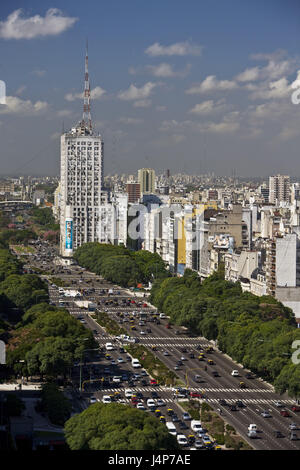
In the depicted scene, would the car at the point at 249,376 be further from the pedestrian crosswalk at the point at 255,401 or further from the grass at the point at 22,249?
the grass at the point at 22,249

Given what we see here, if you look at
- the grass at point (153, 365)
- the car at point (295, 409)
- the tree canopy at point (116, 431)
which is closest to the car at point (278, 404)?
the car at point (295, 409)

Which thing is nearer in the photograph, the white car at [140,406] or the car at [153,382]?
the white car at [140,406]

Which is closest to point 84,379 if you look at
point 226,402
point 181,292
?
point 226,402

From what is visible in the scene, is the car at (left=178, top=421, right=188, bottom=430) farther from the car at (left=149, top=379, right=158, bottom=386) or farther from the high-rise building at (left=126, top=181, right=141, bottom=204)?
the high-rise building at (left=126, top=181, right=141, bottom=204)

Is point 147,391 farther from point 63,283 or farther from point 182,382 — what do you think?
point 63,283

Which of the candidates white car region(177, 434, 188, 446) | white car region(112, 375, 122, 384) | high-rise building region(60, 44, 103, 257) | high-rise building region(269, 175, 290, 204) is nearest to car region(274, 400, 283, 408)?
white car region(177, 434, 188, 446)
